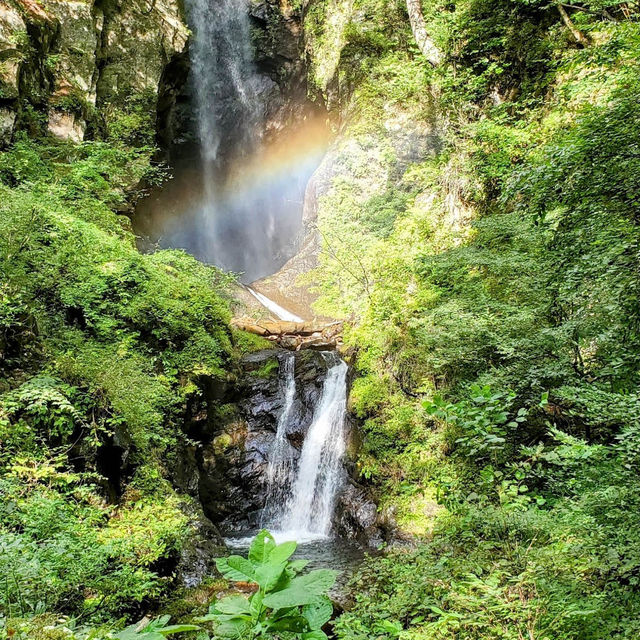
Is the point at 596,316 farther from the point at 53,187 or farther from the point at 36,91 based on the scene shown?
the point at 36,91

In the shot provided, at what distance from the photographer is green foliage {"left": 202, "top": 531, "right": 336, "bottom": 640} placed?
1370 mm

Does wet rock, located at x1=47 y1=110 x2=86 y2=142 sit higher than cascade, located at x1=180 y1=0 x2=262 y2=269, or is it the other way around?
cascade, located at x1=180 y1=0 x2=262 y2=269

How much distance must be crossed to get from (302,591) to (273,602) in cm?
10

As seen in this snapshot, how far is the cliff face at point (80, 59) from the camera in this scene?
35.5 feet

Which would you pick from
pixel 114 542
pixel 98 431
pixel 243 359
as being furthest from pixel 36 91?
pixel 114 542

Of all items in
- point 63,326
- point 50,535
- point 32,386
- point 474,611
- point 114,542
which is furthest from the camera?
point 63,326

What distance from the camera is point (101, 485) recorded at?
5371 millimetres

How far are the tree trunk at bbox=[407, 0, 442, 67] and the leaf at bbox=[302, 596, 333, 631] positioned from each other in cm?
1491

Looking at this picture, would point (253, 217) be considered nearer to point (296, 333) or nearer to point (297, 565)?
point (296, 333)

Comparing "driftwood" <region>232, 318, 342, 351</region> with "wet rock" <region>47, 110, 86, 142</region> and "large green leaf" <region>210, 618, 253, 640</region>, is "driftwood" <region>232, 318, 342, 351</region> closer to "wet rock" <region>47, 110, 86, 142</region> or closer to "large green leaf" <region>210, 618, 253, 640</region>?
"wet rock" <region>47, 110, 86, 142</region>

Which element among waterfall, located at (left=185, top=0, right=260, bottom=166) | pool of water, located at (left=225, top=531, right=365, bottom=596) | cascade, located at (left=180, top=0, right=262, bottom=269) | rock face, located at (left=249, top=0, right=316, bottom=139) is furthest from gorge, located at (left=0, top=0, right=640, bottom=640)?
rock face, located at (left=249, top=0, right=316, bottom=139)

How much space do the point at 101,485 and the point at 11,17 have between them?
12320 mm

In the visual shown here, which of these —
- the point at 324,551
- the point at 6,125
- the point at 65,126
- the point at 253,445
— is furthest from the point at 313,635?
the point at 65,126

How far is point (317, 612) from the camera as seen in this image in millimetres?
1476
